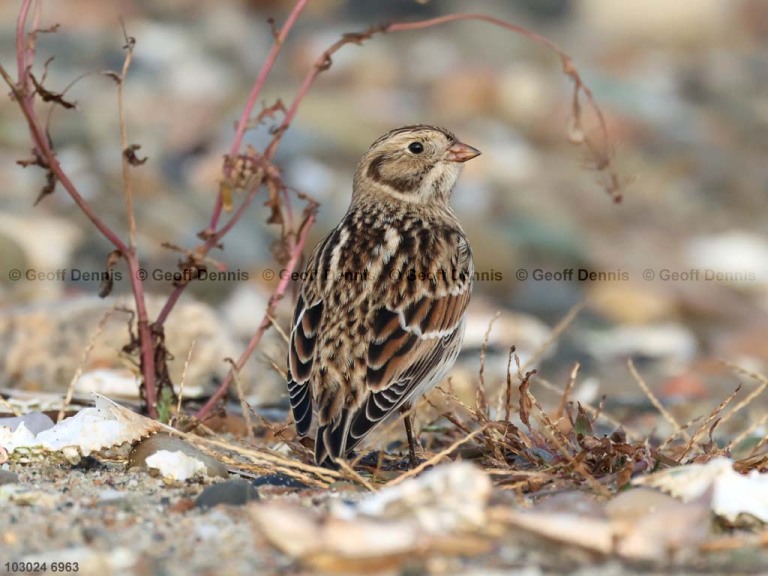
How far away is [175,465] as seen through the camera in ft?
13.0

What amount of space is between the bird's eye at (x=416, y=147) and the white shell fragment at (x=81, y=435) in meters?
2.00

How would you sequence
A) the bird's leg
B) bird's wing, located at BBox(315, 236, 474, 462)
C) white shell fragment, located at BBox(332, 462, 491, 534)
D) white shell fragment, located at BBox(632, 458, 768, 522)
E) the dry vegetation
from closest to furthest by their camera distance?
1. white shell fragment, located at BBox(332, 462, 491, 534)
2. white shell fragment, located at BBox(632, 458, 768, 522)
3. the dry vegetation
4. bird's wing, located at BBox(315, 236, 474, 462)
5. the bird's leg

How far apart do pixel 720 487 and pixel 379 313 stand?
5.10 feet

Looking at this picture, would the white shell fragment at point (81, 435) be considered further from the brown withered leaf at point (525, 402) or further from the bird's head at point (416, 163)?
the bird's head at point (416, 163)

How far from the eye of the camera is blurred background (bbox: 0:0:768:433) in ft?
25.4

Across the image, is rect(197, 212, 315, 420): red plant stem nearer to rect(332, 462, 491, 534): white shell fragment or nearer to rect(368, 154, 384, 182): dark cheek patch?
rect(368, 154, 384, 182): dark cheek patch

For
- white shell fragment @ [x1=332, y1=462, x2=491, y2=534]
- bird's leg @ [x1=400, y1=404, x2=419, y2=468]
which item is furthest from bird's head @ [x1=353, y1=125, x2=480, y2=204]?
white shell fragment @ [x1=332, y1=462, x2=491, y2=534]

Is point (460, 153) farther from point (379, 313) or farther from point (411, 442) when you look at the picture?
point (411, 442)

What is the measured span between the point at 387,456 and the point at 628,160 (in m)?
9.46

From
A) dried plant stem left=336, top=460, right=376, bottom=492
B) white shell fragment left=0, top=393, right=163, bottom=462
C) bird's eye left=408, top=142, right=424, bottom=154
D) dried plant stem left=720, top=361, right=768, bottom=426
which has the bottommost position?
white shell fragment left=0, top=393, right=163, bottom=462

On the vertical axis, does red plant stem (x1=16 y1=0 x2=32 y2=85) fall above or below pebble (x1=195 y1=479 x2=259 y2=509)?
above

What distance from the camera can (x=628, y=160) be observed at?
13523mm

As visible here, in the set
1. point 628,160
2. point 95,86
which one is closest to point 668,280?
point 628,160

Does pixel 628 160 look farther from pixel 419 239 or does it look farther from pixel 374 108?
pixel 419 239
